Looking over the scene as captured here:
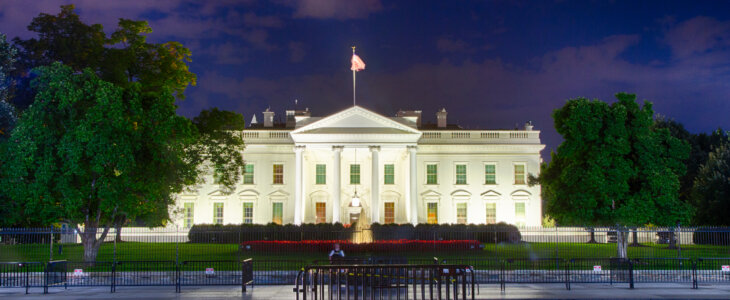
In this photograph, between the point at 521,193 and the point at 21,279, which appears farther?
the point at 521,193

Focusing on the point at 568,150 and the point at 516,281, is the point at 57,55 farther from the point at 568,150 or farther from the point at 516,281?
the point at 568,150

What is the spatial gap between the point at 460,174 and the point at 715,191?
1925 cm

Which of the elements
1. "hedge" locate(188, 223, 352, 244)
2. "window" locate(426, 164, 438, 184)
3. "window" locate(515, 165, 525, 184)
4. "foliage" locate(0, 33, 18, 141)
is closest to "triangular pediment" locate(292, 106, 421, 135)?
"window" locate(426, 164, 438, 184)

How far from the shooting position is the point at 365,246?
100 ft

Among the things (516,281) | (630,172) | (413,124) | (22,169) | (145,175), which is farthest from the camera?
(413,124)

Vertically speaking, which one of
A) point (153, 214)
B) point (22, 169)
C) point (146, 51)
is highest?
point (146, 51)

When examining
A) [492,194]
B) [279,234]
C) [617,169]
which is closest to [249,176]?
[279,234]

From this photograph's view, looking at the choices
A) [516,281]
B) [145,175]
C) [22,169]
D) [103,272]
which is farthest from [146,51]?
[516,281]

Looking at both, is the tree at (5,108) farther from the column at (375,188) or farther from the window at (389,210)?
the window at (389,210)

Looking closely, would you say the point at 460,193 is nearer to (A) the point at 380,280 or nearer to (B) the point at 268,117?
(B) the point at 268,117

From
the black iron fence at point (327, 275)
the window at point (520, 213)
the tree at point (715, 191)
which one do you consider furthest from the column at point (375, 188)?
the black iron fence at point (327, 275)

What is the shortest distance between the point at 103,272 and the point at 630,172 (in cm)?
2372

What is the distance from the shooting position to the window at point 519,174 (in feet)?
171

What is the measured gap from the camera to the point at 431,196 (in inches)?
2056
